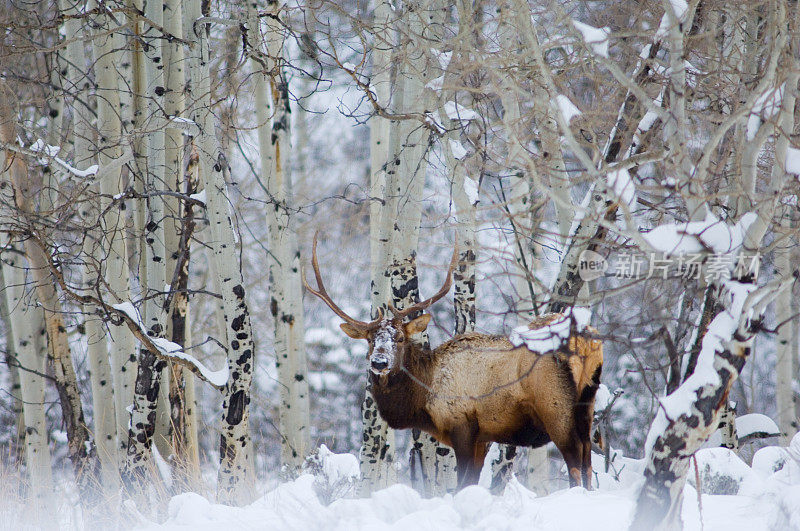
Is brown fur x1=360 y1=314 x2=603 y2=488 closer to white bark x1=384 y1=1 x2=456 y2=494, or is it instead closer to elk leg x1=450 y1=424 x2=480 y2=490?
elk leg x1=450 y1=424 x2=480 y2=490

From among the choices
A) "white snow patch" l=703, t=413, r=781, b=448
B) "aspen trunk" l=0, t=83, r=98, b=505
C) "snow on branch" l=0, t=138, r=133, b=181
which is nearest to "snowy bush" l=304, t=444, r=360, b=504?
"aspen trunk" l=0, t=83, r=98, b=505

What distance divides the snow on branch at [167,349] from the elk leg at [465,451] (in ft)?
6.75

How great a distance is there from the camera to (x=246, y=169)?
Result: 1689 cm

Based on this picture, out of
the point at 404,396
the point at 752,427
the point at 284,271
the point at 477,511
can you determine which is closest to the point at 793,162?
the point at 477,511

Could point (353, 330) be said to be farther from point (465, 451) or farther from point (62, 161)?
→ point (62, 161)

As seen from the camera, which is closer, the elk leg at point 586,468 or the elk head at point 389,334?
the elk leg at point 586,468

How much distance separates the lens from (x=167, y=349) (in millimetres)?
6012

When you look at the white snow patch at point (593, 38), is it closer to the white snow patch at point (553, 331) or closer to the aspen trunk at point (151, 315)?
the white snow patch at point (553, 331)

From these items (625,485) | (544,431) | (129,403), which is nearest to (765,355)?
(625,485)

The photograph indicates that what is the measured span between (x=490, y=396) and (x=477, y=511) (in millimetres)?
1872

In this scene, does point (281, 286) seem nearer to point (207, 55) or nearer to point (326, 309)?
point (207, 55)

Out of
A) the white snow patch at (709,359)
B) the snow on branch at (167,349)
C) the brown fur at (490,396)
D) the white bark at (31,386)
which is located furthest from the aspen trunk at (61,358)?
the white snow patch at (709,359)

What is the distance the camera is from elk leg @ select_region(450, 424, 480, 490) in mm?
5715

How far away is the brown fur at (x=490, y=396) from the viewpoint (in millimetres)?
5484
